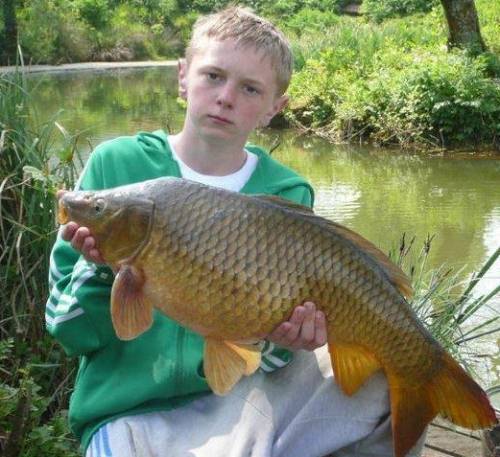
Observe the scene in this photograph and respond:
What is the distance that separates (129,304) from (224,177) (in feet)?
1.77

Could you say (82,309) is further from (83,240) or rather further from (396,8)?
(396,8)

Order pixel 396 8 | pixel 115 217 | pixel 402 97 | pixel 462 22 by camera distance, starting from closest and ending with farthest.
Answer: pixel 115 217 → pixel 402 97 → pixel 462 22 → pixel 396 8

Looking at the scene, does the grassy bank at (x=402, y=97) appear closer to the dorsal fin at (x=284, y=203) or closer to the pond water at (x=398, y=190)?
the pond water at (x=398, y=190)

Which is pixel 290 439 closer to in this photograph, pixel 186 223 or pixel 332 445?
pixel 332 445

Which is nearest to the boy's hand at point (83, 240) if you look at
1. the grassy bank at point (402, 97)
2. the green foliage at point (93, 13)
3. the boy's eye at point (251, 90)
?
the boy's eye at point (251, 90)

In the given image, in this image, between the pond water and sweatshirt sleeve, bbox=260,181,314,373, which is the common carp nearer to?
sweatshirt sleeve, bbox=260,181,314,373

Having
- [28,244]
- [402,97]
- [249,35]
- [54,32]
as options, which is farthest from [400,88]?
[54,32]

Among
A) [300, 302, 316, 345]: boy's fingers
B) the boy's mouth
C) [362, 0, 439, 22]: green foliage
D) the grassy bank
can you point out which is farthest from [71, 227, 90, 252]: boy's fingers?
[362, 0, 439, 22]: green foliage

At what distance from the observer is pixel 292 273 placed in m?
1.49

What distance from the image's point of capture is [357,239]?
158cm

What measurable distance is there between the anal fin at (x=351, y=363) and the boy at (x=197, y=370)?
4cm

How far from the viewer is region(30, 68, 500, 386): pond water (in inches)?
210

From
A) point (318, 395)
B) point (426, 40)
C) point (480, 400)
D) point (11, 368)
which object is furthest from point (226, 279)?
point (426, 40)

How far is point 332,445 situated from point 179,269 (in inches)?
20.6
